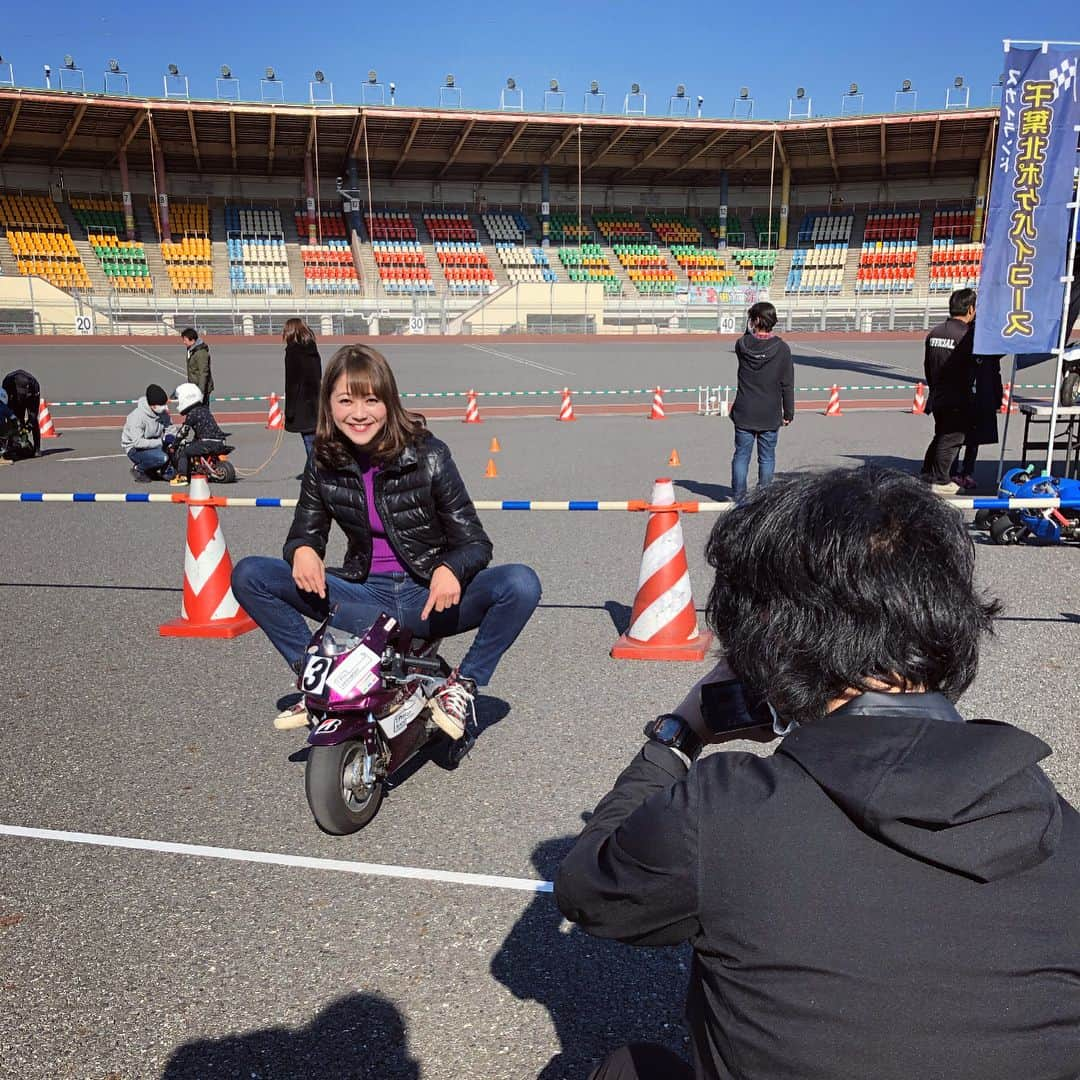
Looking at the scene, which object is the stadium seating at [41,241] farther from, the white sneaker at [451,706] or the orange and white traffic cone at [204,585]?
the white sneaker at [451,706]

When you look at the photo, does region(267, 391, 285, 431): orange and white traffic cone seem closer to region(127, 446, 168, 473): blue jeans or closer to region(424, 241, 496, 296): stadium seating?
region(127, 446, 168, 473): blue jeans

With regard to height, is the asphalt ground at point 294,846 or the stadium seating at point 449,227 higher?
the stadium seating at point 449,227

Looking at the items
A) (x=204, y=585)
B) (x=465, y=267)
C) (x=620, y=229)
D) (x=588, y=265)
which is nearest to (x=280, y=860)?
(x=204, y=585)

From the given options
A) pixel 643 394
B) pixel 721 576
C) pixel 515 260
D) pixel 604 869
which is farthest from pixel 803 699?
pixel 515 260

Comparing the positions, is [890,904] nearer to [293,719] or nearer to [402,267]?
[293,719]

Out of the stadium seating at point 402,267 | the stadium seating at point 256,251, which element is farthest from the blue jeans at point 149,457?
the stadium seating at point 402,267

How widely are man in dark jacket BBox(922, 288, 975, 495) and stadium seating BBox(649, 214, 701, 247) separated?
43.5 meters

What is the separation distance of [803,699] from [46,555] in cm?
814

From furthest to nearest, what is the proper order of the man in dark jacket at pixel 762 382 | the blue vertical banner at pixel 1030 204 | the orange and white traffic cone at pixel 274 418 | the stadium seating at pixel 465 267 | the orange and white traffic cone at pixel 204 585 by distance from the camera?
the stadium seating at pixel 465 267 → the orange and white traffic cone at pixel 274 418 → the man in dark jacket at pixel 762 382 → the blue vertical banner at pixel 1030 204 → the orange and white traffic cone at pixel 204 585

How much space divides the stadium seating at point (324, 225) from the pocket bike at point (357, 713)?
46.5 metres

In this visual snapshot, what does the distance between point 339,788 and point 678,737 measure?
215cm

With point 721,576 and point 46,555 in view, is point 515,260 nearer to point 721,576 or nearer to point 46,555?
point 46,555

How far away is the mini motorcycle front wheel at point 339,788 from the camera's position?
141 inches

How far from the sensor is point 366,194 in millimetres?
49344
